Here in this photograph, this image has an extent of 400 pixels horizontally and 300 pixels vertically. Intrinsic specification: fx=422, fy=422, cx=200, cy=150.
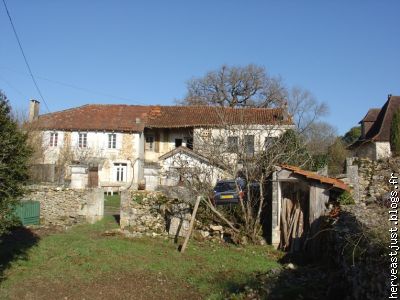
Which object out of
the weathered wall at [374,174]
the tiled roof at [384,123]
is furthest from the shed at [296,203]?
the tiled roof at [384,123]

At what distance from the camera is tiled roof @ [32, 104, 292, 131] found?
37919mm

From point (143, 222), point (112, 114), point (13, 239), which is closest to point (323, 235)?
point (143, 222)

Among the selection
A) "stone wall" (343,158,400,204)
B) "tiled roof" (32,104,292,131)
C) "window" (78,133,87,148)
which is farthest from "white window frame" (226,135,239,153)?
"window" (78,133,87,148)

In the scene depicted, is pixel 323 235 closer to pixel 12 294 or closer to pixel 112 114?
pixel 12 294

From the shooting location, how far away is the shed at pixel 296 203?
13328mm

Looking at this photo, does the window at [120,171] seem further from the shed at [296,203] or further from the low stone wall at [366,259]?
the low stone wall at [366,259]

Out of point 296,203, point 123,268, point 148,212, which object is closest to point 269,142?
point 296,203

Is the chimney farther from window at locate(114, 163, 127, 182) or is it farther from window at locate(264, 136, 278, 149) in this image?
window at locate(264, 136, 278, 149)

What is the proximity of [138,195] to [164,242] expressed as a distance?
134 inches

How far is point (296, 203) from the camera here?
14227 millimetres

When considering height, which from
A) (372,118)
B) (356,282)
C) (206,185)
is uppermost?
(372,118)

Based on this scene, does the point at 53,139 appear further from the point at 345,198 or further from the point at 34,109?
the point at 345,198

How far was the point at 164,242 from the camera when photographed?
15172 millimetres

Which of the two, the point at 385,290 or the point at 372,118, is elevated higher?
the point at 372,118
